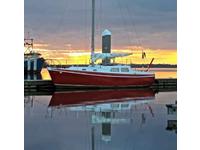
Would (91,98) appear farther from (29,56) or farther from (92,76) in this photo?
(92,76)

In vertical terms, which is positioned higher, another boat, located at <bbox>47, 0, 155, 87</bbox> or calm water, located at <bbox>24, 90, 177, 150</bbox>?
another boat, located at <bbox>47, 0, 155, 87</bbox>

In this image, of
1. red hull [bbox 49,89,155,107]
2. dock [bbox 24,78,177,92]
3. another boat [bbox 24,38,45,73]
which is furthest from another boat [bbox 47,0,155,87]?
another boat [bbox 24,38,45,73]

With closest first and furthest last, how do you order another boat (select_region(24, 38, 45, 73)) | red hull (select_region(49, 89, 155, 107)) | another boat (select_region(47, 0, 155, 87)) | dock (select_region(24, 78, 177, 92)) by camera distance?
1. another boat (select_region(24, 38, 45, 73))
2. red hull (select_region(49, 89, 155, 107))
3. dock (select_region(24, 78, 177, 92))
4. another boat (select_region(47, 0, 155, 87))

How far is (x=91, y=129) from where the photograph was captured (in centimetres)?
336

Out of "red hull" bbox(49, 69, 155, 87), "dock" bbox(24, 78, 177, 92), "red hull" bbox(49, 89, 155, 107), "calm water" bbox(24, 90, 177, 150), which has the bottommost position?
"calm water" bbox(24, 90, 177, 150)

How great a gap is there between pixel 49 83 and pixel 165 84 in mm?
2505

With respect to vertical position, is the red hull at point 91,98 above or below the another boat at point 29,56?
below

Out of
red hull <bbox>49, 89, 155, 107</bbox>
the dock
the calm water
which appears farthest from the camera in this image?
the dock

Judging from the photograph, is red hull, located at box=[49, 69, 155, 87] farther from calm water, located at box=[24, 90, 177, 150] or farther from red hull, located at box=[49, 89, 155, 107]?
calm water, located at box=[24, 90, 177, 150]

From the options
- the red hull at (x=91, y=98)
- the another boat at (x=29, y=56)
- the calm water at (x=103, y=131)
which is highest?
the another boat at (x=29, y=56)

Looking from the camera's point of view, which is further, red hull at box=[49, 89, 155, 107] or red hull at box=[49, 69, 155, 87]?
red hull at box=[49, 69, 155, 87]

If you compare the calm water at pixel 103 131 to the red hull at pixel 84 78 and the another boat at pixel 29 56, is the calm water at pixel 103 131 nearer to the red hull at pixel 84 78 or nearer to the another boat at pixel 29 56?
the another boat at pixel 29 56

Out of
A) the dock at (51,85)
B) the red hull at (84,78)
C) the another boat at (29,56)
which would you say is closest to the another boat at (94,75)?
the red hull at (84,78)
